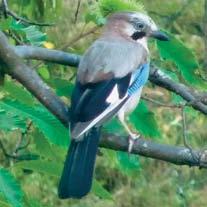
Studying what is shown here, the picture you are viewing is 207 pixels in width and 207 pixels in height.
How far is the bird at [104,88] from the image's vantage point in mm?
2609

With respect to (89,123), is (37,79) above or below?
above

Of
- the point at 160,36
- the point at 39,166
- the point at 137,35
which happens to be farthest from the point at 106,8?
the point at 137,35

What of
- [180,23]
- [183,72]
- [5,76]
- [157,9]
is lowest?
[180,23]

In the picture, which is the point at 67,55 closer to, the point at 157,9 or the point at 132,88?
the point at 132,88

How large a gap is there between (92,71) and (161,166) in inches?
206

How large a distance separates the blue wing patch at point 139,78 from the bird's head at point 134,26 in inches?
5.9

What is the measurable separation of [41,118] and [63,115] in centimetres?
17

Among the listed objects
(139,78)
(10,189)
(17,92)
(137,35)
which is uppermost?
(10,189)

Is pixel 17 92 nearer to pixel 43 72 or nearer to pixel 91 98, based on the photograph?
pixel 91 98

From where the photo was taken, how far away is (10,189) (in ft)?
7.16

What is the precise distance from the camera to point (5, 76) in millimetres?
2592

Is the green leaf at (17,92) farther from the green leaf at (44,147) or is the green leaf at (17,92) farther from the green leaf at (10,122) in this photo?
the green leaf at (10,122)

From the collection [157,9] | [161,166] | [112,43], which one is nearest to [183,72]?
[112,43]

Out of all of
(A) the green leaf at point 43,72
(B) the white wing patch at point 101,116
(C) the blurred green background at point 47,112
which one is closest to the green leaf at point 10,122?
(C) the blurred green background at point 47,112
